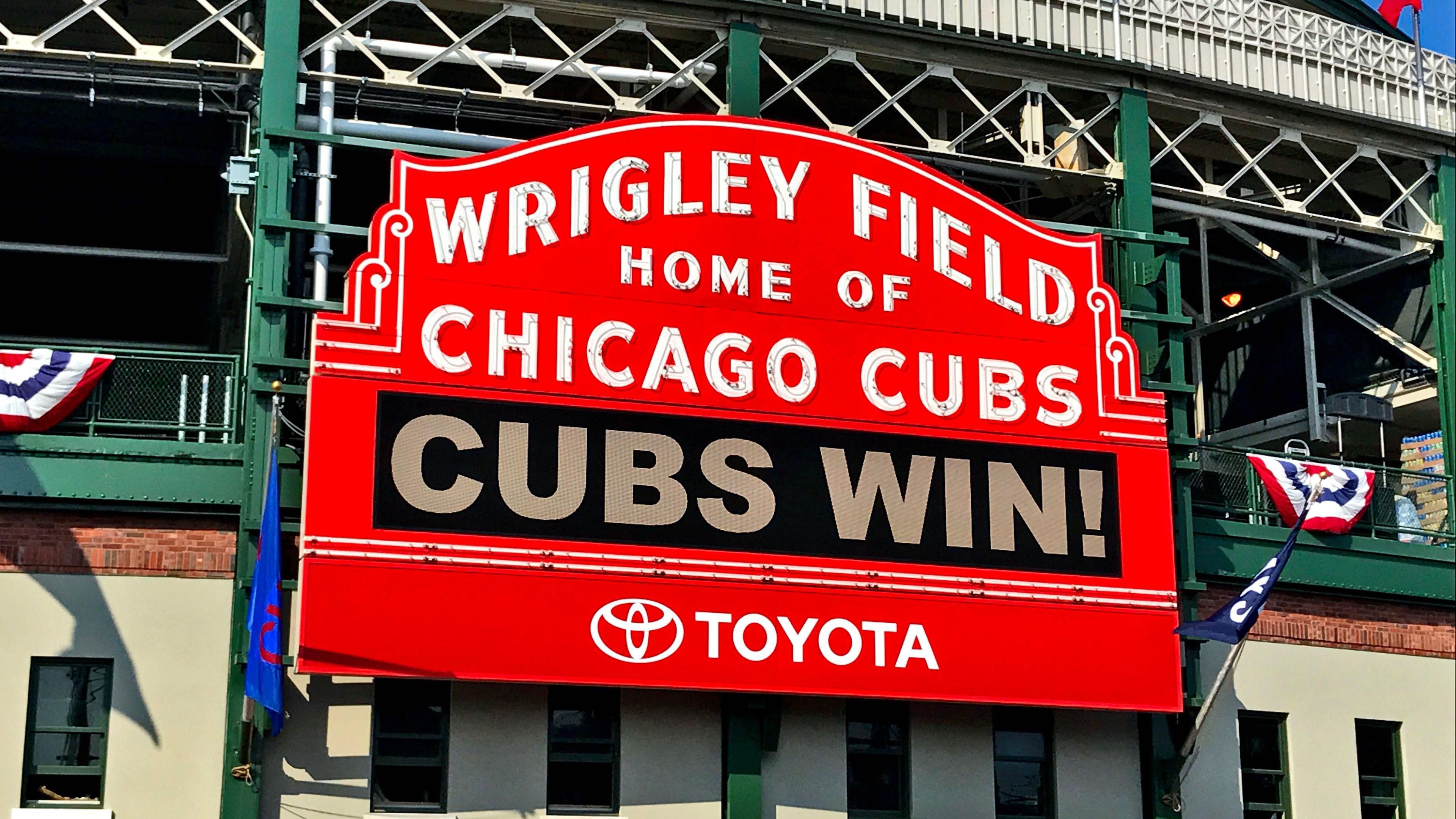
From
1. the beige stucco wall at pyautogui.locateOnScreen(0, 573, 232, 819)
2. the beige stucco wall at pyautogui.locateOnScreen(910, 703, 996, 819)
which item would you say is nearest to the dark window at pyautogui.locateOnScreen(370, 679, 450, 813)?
the beige stucco wall at pyautogui.locateOnScreen(0, 573, 232, 819)

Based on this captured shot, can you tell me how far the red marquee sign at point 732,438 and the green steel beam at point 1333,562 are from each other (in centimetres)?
181

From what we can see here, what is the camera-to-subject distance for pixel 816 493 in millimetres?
22953

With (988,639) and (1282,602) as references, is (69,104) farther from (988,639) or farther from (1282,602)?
(1282,602)

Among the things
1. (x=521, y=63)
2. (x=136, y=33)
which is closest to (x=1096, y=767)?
(x=521, y=63)

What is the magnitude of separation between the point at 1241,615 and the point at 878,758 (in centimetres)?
454

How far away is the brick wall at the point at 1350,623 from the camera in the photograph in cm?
2591

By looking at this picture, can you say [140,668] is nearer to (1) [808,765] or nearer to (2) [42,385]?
(2) [42,385]

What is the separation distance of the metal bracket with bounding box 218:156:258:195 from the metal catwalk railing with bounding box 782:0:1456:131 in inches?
277

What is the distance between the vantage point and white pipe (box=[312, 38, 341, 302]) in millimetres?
23031

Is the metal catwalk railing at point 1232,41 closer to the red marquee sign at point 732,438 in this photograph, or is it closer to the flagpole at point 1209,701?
the red marquee sign at point 732,438

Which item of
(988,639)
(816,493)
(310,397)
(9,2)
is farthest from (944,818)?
(9,2)

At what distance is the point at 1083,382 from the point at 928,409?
2.18m

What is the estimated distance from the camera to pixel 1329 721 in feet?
84.9

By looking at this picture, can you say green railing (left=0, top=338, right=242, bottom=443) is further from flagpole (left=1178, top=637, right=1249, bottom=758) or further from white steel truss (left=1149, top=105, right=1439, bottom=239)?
white steel truss (left=1149, top=105, right=1439, bottom=239)
